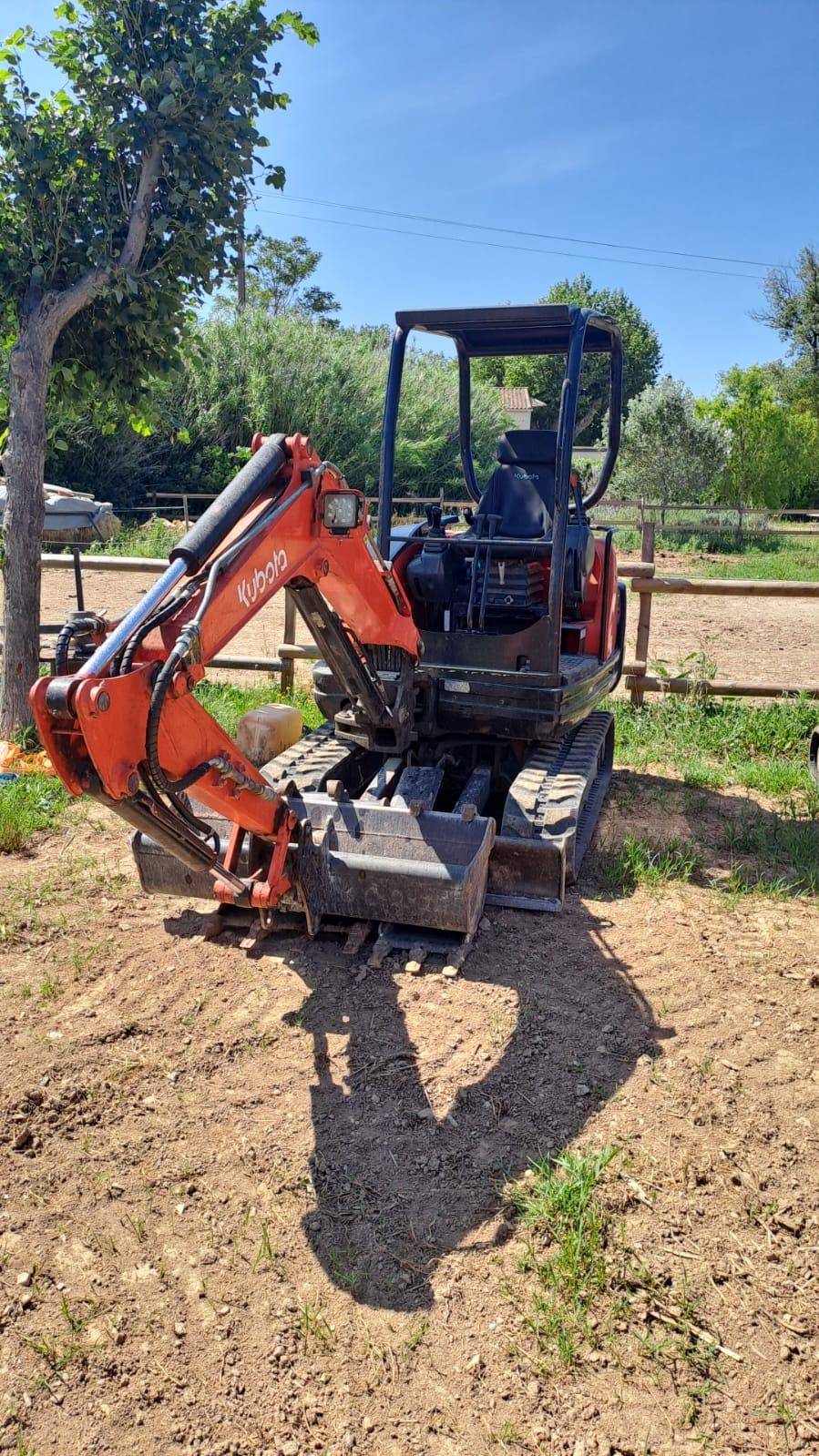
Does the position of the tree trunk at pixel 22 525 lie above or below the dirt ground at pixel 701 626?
above

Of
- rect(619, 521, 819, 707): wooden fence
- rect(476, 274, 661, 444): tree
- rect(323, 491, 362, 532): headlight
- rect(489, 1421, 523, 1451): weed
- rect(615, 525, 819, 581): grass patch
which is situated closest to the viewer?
rect(489, 1421, 523, 1451): weed

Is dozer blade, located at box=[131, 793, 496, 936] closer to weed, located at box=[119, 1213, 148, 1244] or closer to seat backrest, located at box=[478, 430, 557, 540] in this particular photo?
weed, located at box=[119, 1213, 148, 1244]

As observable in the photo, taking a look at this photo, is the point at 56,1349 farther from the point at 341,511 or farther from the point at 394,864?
the point at 341,511

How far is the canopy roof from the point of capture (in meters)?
4.73

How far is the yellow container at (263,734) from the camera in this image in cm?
629

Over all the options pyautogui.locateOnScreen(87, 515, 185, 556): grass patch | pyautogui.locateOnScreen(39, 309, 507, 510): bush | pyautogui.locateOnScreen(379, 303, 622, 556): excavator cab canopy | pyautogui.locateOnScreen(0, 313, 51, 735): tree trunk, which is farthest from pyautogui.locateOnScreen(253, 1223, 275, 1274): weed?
pyautogui.locateOnScreen(39, 309, 507, 510): bush

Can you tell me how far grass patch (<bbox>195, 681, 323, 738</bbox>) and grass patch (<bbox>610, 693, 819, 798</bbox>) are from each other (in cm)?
234

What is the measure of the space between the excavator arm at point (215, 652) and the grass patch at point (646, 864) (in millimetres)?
1696

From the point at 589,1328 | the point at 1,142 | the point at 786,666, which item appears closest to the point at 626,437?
the point at 786,666

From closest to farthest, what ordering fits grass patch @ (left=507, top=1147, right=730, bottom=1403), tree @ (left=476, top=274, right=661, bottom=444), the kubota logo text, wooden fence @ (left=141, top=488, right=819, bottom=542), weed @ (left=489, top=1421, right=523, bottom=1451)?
weed @ (left=489, top=1421, right=523, bottom=1451), grass patch @ (left=507, top=1147, right=730, bottom=1403), the kubota logo text, wooden fence @ (left=141, top=488, right=819, bottom=542), tree @ (left=476, top=274, right=661, bottom=444)

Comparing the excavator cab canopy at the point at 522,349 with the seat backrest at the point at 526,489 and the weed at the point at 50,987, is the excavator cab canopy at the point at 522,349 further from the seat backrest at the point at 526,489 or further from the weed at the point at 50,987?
the weed at the point at 50,987

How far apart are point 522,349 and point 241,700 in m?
3.59

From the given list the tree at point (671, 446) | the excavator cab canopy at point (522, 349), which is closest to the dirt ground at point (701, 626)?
the excavator cab canopy at point (522, 349)

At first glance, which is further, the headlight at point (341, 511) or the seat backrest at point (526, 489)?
the seat backrest at point (526, 489)
